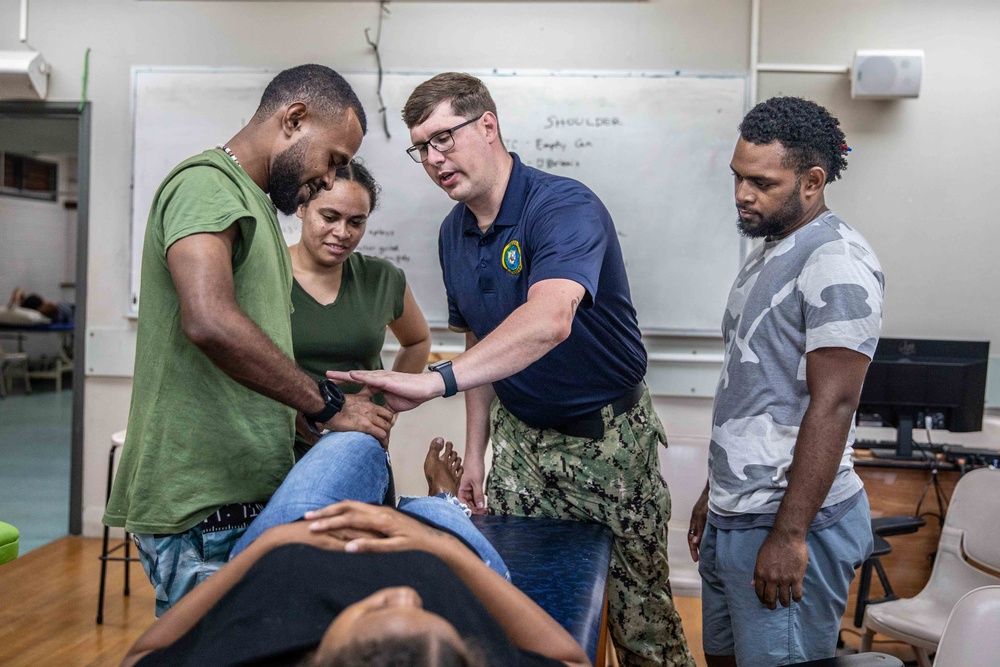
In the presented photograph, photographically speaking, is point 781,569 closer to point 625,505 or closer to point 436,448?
point 625,505

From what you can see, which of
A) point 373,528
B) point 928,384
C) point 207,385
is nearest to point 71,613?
point 207,385

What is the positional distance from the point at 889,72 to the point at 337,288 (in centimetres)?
250

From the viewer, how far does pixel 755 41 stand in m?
3.55

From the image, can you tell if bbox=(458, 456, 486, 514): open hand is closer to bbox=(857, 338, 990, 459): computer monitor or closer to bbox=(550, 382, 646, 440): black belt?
bbox=(550, 382, 646, 440): black belt

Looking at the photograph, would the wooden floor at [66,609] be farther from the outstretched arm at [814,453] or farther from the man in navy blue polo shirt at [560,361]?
the outstretched arm at [814,453]

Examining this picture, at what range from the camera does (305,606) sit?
95cm

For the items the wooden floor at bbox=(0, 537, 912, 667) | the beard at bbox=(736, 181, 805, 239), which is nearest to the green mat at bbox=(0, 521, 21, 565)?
the wooden floor at bbox=(0, 537, 912, 667)

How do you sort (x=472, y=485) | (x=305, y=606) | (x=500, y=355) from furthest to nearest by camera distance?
(x=472, y=485) < (x=500, y=355) < (x=305, y=606)

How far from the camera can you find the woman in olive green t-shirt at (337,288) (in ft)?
6.97

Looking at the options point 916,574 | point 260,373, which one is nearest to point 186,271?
point 260,373

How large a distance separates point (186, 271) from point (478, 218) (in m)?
0.77

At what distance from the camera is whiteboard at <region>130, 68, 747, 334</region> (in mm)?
3617

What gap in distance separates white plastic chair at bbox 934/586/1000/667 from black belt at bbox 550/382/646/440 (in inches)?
29.1

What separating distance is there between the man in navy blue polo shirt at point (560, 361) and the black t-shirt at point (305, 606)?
0.72 metres
